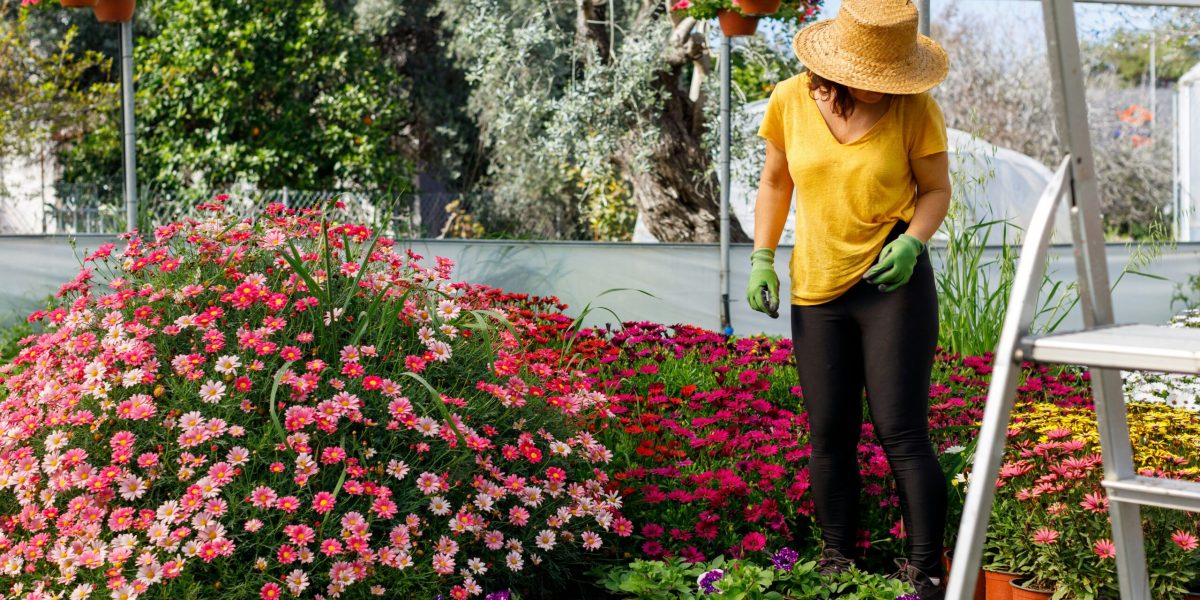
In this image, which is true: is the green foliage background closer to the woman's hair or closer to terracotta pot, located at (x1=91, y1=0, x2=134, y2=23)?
terracotta pot, located at (x1=91, y1=0, x2=134, y2=23)

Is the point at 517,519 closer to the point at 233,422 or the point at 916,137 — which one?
the point at 233,422

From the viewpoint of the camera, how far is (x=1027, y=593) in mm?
2518

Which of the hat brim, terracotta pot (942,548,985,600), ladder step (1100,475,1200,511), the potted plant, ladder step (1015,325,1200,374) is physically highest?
the hat brim

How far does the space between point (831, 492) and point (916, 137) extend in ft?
2.74

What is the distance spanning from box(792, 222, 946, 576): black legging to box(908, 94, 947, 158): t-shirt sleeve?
0.55 feet

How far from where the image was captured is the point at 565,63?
10484 millimetres

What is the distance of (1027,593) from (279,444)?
1.63 metres

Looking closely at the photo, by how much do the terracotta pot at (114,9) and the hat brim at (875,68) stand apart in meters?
4.16

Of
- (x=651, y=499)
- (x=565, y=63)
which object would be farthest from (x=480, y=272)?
(x=565, y=63)

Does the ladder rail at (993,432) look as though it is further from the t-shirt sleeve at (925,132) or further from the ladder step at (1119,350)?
the t-shirt sleeve at (925,132)

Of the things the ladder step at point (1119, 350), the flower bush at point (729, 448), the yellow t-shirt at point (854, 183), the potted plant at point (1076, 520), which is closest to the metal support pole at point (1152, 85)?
the flower bush at point (729, 448)

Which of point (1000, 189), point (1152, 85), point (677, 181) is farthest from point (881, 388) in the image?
point (1152, 85)

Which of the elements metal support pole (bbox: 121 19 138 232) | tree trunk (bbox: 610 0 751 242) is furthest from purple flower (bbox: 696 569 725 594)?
tree trunk (bbox: 610 0 751 242)

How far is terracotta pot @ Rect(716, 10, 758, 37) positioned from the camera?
20.5 ft
